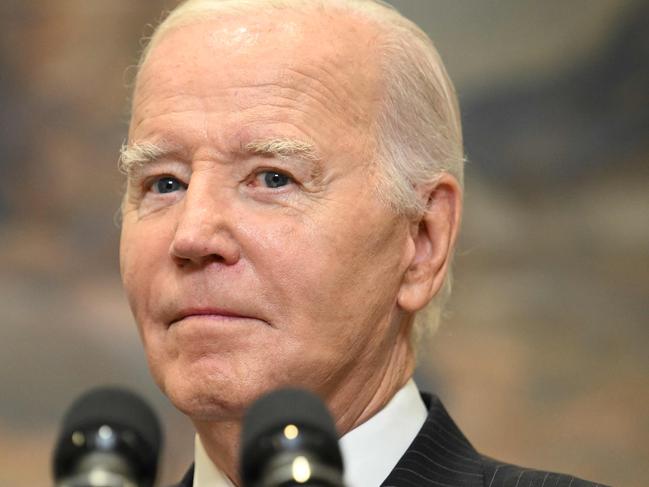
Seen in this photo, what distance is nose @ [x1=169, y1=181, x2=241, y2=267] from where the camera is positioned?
7.75 ft

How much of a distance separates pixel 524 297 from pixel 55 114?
2.26 metres

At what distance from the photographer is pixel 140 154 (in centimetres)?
264

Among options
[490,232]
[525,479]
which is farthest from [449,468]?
[490,232]

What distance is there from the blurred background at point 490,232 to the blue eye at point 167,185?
218cm

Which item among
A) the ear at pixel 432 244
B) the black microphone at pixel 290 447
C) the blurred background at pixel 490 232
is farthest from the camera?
the blurred background at pixel 490 232

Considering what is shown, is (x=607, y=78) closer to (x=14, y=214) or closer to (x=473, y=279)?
(x=473, y=279)

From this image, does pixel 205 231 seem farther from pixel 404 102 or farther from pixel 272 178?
pixel 404 102

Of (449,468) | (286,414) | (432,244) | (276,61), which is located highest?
(286,414)

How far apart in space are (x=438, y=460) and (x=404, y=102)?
853mm

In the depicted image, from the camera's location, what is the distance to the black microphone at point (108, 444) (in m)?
1.39

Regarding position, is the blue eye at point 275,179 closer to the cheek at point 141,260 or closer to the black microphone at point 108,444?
the cheek at point 141,260

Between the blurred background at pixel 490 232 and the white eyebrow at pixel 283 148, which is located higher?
the white eyebrow at pixel 283 148

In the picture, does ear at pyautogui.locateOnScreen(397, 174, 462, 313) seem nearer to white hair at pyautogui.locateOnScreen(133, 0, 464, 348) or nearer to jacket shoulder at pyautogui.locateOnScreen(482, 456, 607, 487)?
white hair at pyautogui.locateOnScreen(133, 0, 464, 348)

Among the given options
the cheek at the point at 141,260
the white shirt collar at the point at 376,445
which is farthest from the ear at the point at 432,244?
the cheek at the point at 141,260
